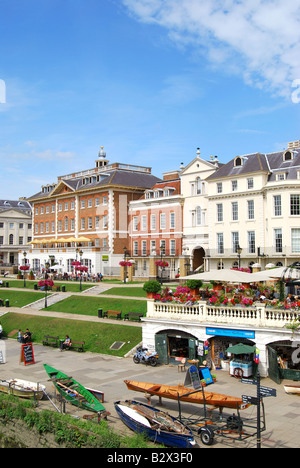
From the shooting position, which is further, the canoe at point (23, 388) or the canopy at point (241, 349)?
the canopy at point (241, 349)

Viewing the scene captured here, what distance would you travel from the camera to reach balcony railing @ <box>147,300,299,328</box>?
21.6m

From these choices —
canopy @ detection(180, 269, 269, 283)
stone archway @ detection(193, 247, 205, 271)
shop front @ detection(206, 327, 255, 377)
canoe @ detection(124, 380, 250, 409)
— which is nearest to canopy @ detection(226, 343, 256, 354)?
shop front @ detection(206, 327, 255, 377)

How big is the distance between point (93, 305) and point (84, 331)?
7086 millimetres

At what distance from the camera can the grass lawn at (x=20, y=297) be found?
4489cm

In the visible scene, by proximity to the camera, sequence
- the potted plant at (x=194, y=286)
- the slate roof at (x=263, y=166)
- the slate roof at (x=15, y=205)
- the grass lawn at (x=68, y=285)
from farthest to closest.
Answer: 1. the slate roof at (x=15, y=205)
2. the grass lawn at (x=68, y=285)
3. the slate roof at (x=263, y=166)
4. the potted plant at (x=194, y=286)

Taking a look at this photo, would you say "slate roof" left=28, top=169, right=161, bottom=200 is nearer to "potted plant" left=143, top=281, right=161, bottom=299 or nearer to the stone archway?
the stone archway

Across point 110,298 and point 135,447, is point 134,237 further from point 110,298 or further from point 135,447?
point 135,447

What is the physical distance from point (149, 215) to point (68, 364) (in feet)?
127

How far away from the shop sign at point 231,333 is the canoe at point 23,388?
865 centimetres

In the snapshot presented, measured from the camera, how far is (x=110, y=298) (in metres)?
39.9

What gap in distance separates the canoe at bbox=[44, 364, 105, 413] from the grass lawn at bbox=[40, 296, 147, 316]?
15030 millimetres

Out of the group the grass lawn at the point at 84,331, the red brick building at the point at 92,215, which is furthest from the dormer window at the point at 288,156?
the grass lawn at the point at 84,331

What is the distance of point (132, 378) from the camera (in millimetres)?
22094

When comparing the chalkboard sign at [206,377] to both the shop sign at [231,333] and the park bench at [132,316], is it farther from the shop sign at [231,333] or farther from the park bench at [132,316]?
the park bench at [132,316]
